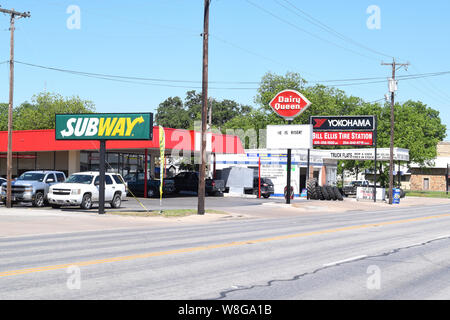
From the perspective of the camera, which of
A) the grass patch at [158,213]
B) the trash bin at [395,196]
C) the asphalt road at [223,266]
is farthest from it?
the trash bin at [395,196]

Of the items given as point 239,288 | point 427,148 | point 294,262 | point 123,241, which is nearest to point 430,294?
point 239,288

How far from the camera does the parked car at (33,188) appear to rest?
3078 cm

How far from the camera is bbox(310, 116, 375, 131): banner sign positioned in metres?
52.6

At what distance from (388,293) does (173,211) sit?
829 inches

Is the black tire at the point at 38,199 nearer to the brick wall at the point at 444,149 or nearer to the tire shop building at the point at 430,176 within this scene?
the tire shop building at the point at 430,176

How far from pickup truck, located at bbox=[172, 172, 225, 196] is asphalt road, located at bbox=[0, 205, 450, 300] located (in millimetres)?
28246

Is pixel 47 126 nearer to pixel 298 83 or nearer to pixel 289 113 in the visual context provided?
pixel 298 83

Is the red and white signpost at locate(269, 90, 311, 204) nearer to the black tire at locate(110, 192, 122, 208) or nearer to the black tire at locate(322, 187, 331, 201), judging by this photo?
the black tire at locate(322, 187, 331, 201)

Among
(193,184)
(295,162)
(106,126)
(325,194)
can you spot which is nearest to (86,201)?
(106,126)

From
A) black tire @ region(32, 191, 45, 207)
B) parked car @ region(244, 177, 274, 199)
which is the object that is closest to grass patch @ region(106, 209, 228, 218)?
black tire @ region(32, 191, 45, 207)

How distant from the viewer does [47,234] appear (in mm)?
18969

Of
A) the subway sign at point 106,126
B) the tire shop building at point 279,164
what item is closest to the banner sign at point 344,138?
the tire shop building at point 279,164

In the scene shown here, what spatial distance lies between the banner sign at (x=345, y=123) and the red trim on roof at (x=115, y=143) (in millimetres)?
10655

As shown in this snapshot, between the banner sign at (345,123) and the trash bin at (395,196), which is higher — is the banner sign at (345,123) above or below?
above
